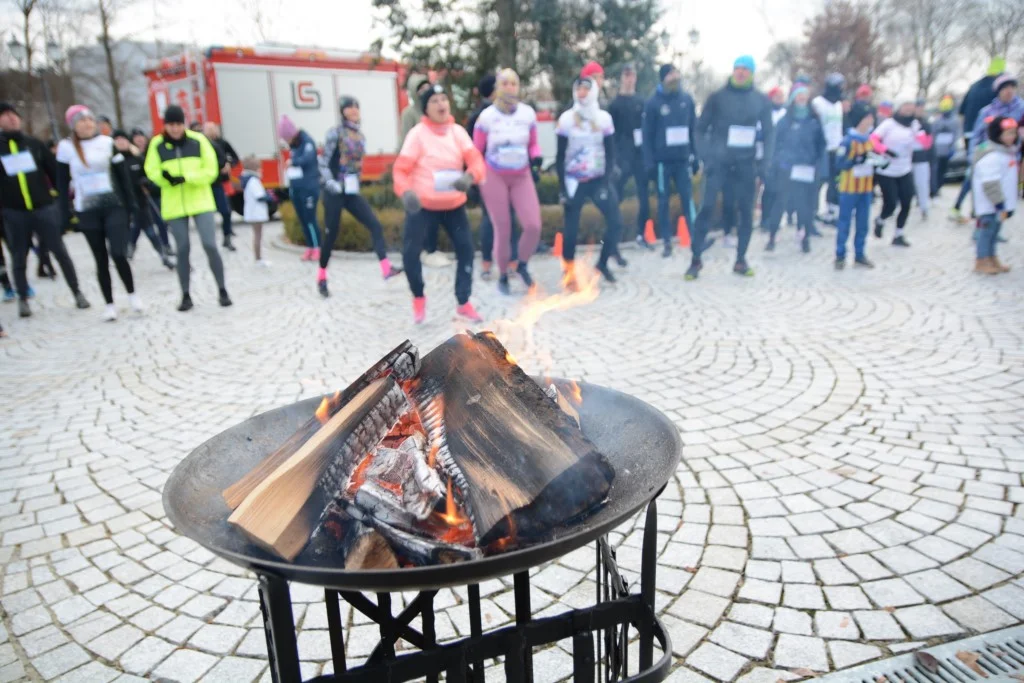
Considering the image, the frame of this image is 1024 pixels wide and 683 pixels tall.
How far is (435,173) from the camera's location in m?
6.02

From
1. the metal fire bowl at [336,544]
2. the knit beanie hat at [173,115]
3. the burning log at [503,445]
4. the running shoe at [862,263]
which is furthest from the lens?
the running shoe at [862,263]

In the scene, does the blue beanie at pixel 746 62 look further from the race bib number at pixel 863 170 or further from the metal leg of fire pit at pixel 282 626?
the metal leg of fire pit at pixel 282 626

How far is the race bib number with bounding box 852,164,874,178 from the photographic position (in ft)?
26.1

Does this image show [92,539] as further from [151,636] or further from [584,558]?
[584,558]

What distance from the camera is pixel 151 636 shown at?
2561mm

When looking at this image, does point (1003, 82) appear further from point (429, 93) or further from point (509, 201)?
point (429, 93)

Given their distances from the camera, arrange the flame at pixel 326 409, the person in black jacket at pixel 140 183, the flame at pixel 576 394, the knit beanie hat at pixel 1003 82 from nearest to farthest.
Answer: the flame at pixel 326 409, the flame at pixel 576 394, the knit beanie hat at pixel 1003 82, the person in black jacket at pixel 140 183

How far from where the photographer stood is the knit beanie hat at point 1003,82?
9.02 meters

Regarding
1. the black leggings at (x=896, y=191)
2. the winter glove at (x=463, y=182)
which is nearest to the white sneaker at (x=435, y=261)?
the winter glove at (x=463, y=182)

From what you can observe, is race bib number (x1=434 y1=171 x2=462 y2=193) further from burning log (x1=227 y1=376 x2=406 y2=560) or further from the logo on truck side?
the logo on truck side

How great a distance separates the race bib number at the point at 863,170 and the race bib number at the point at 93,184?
8.54 m

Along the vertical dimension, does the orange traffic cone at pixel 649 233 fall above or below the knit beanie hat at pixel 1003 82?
below

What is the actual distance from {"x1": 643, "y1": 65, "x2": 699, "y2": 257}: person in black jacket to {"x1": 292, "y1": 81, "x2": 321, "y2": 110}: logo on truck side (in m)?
12.8

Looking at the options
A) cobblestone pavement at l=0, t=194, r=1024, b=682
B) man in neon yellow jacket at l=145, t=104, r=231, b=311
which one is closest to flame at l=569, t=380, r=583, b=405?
cobblestone pavement at l=0, t=194, r=1024, b=682
